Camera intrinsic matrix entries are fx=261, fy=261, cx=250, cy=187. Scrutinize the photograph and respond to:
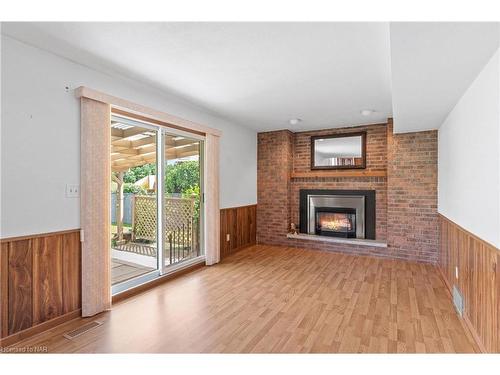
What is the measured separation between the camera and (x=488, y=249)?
1.78 metres

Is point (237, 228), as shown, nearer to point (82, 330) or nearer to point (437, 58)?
point (82, 330)

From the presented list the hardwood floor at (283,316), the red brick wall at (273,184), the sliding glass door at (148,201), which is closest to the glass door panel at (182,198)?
the sliding glass door at (148,201)

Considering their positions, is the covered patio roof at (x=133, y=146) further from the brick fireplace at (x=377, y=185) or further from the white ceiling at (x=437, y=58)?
the white ceiling at (x=437, y=58)

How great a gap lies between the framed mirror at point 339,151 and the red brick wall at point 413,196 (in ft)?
1.87

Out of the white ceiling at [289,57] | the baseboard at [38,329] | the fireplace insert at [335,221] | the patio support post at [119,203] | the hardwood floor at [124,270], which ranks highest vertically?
the white ceiling at [289,57]

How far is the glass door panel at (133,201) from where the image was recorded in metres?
2.99

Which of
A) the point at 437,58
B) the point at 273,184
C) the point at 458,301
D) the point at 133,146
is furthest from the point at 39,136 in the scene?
the point at 458,301

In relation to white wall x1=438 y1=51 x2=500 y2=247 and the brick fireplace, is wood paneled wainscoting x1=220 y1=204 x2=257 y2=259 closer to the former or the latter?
the brick fireplace

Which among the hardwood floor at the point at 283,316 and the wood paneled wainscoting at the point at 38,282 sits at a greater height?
the wood paneled wainscoting at the point at 38,282

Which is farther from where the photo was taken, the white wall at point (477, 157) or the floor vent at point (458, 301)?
the floor vent at point (458, 301)

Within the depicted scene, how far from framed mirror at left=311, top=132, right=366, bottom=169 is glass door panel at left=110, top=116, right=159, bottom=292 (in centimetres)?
322

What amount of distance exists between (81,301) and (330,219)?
4.18m

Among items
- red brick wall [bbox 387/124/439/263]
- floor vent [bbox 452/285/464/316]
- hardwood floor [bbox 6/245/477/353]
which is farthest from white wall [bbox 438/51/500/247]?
red brick wall [bbox 387/124/439/263]
